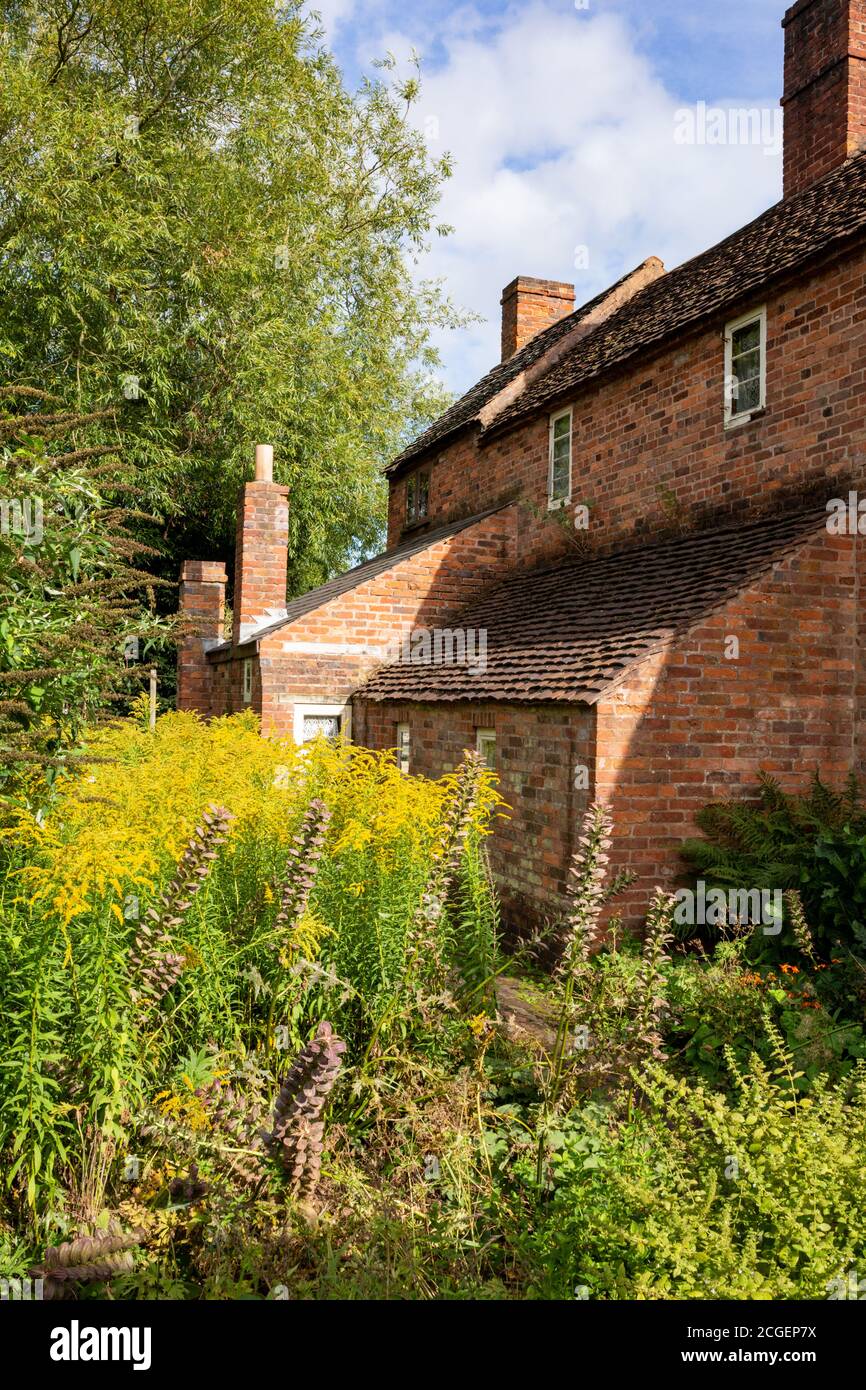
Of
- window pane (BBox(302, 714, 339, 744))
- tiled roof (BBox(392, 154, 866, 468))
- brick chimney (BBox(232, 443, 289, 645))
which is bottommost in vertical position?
window pane (BBox(302, 714, 339, 744))

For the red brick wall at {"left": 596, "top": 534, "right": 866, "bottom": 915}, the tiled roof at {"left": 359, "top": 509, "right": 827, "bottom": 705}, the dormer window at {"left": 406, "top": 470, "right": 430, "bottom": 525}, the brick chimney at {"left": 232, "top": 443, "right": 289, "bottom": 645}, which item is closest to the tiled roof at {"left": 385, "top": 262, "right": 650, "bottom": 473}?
the dormer window at {"left": 406, "top": 470, "right": 430, "bottom": 525}

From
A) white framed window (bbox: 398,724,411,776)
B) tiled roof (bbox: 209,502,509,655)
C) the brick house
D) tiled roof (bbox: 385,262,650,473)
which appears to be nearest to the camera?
the brick house

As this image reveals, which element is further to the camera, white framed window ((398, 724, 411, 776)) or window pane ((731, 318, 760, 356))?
white framed window ((398, 724, 411, 776))

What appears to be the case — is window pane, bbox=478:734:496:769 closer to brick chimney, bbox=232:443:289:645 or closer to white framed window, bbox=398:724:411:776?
white framed window, bbox=398:724:411:776

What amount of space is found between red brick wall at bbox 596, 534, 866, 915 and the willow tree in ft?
35.8

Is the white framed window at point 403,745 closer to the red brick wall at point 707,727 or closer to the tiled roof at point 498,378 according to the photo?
the red brick wall at point 707,727

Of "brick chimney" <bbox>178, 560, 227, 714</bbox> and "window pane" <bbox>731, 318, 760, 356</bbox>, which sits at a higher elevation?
"window pane" <bbox>731, 318, 760, 356</bbox>

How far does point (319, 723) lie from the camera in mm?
14055

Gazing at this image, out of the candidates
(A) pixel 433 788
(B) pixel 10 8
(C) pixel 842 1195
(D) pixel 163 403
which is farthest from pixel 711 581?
(B) pixel 10 8

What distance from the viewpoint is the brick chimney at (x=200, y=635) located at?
695 inches

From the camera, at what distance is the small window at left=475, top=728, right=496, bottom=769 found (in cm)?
1020

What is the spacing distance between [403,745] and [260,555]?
4.47 metres

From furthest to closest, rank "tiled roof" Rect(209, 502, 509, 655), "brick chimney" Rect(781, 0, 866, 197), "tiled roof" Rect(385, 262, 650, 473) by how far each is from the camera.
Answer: "tiled roof" Rect(385, 262, 650, 473), "tiled roof" Rect(209, 502, 509, 655), "brick chimney" Rect(781, 0, 866, 197)

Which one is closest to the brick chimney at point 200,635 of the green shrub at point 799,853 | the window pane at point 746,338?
the window pane at point 746,338
